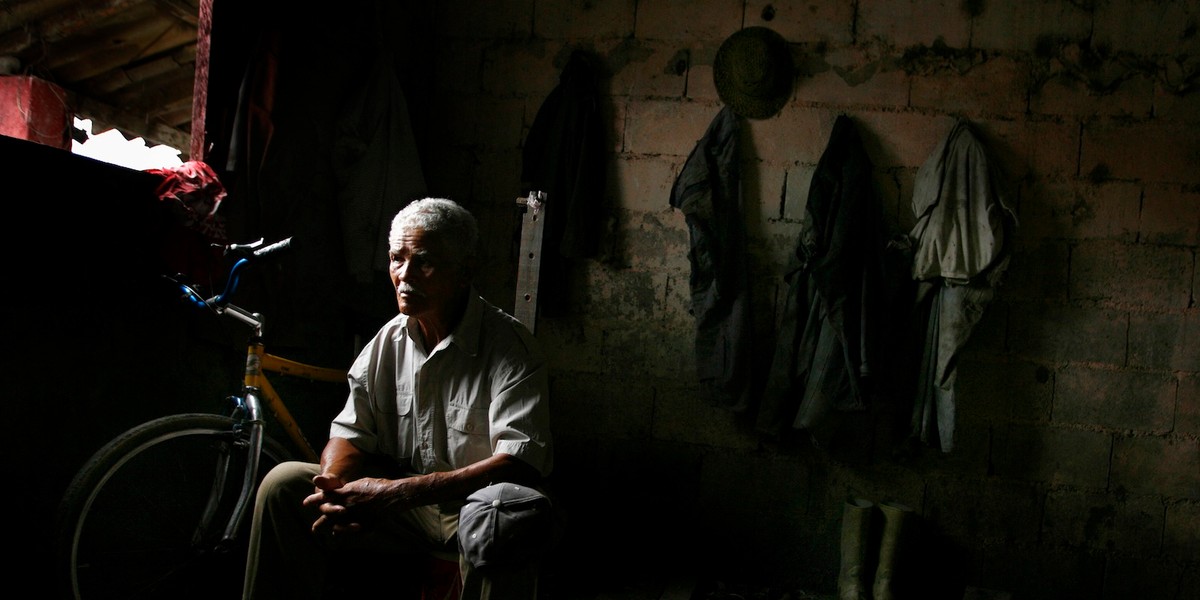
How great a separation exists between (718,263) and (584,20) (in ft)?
4.31

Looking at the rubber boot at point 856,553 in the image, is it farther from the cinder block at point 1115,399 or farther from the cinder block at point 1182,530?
the cinder block at point 1182,530

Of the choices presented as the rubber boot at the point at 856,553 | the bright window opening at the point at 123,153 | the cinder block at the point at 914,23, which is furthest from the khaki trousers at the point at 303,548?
the cinder block at the point at 914,23

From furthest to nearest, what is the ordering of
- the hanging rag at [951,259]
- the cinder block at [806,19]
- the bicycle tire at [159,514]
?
the cinder block at [806,19] < the hanging rag at [951,259] < the bicycle tire at [159,514]

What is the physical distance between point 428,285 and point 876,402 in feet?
6.82

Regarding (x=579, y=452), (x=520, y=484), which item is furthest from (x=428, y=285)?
(x=579, y=452)

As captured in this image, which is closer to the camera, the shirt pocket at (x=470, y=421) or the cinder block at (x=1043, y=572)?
the shirt pocket at (x=470, y=421)

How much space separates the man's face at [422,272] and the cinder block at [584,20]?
190 cm

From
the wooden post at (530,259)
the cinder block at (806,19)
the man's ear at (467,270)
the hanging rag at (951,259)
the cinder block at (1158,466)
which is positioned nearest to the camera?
the man's ear at (467,270)

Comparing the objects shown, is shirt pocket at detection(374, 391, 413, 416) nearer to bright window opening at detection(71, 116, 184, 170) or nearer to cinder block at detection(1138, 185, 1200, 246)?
bright window opening at detection(71, 116, 184, 170)

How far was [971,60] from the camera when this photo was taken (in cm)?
327

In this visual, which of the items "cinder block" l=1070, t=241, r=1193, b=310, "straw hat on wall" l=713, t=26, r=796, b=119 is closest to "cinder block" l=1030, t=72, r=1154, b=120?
"cinder block" l=1070, t=241, r=1193, b=310

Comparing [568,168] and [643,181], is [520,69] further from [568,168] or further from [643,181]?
[643,181]

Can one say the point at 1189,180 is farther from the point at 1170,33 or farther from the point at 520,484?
the point at 520,484

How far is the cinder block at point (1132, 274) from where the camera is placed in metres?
3.14
